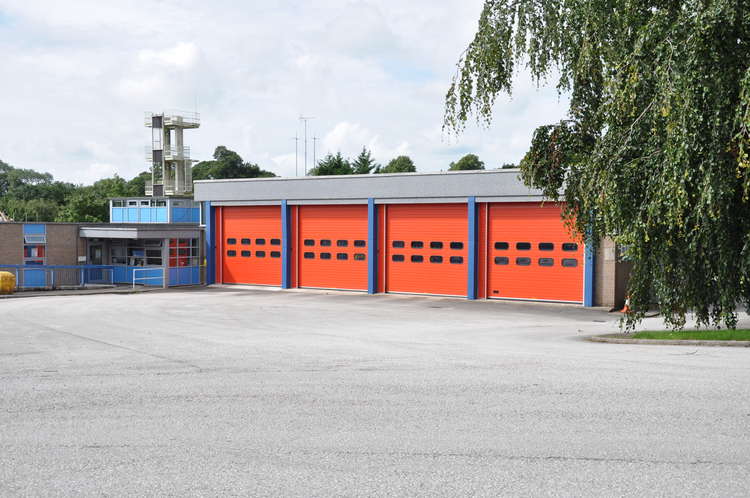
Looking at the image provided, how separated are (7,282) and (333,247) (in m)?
11.8

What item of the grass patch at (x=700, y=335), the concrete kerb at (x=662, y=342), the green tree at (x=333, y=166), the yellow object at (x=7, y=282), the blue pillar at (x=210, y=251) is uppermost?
the green tree at (x=333, y=166)

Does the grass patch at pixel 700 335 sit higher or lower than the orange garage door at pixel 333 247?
lower

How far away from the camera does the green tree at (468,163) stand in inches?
3984

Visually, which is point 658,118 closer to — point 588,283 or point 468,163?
point 588,283

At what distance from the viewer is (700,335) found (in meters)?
15.5

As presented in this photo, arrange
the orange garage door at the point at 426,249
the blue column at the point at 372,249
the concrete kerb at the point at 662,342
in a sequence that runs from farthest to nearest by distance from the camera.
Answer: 1. the blue column at the point at 372,249
2. the orange garage door at the point at 426,249
3. the concrete kerb at the point at 662,342

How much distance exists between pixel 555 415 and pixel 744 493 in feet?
8.33

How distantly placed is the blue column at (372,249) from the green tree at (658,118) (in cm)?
1320

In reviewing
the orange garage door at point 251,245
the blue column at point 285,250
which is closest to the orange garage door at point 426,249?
the blue column at point 285,250

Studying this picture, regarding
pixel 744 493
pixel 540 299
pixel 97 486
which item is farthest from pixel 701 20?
pixel 540 299

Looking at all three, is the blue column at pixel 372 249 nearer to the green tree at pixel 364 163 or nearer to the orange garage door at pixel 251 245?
the orange garage door at pixel 251 245

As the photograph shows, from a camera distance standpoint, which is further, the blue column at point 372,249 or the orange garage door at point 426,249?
the blue column at point 372,249

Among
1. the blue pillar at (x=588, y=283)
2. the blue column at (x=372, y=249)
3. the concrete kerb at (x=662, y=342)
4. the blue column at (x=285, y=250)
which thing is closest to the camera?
the concrete kerb at (x=662, y=342)

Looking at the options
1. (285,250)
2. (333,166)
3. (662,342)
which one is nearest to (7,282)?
(285,250)
